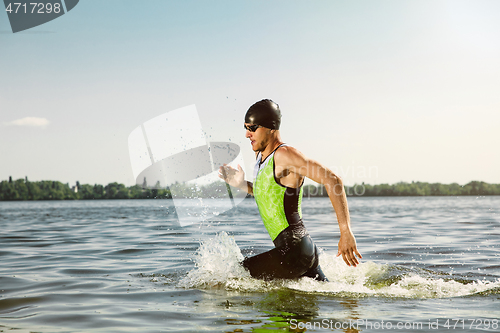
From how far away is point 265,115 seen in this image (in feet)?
15.9

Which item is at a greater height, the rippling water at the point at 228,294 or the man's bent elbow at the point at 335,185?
the man's bent elbow at the point at 335,185

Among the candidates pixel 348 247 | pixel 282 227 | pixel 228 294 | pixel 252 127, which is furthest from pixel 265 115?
pixel 228 294

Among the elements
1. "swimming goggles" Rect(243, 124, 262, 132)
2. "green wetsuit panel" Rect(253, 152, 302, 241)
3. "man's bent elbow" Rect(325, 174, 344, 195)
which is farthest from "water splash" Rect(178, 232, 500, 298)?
"swimming goggles" Rect(243, 124, 262, 132)

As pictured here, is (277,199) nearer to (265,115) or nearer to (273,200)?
(273,200)

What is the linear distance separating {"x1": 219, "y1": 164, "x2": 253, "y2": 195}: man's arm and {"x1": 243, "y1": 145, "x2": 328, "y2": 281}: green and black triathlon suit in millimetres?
693

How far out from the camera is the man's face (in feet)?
16.1

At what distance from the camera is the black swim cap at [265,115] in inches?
191

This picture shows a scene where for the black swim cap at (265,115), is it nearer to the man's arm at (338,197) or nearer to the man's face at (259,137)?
the man's face at (259,137)

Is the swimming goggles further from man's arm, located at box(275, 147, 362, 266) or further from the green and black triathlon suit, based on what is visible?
man's arm, located at box(275, 147, 362, 266)

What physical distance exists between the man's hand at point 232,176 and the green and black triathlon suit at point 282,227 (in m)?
0.70

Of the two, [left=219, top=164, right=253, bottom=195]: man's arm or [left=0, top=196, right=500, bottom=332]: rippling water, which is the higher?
[left=219, top=164, right=253, bottom=195]: man's arm

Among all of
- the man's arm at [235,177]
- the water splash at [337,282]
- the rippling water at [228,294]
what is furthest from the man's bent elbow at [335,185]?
the man's arm at [235,177]

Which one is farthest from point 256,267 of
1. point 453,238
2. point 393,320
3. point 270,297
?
point 453,238

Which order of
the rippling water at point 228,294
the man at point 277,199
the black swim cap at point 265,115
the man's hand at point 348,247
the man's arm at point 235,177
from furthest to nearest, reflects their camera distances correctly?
the man's arm at point 235,177, the black swim cap at point 265,115, the man at point 277,199, the rippling water at point 228,294, the man's hand at point 348,247
